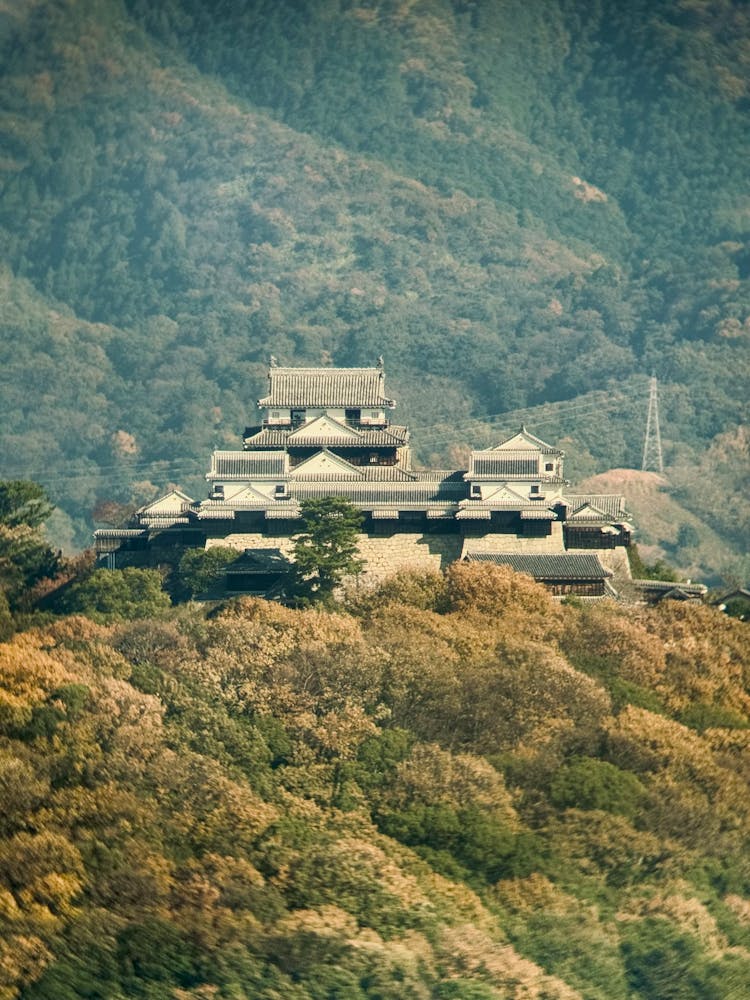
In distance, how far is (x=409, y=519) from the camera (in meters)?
48.9

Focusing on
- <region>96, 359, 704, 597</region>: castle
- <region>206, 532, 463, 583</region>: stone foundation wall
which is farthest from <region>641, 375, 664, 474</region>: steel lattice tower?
<region>206, 532, 463, 583</region>: stone foundation wall

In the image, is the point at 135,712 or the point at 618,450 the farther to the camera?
the point at 618,450

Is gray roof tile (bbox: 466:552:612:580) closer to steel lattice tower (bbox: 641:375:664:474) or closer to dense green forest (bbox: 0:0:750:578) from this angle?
dense green forest (bbox: 0:0:750:578)

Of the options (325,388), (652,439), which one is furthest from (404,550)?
(652,439)

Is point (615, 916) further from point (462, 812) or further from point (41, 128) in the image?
point (41, 128)

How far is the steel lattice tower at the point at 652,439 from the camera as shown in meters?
129

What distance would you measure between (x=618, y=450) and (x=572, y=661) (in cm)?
9100

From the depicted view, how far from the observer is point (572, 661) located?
140 feet

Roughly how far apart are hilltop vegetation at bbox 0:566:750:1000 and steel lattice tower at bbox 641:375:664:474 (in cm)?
8531

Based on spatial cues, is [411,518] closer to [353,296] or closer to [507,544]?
[507,544]

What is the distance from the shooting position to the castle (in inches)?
1897

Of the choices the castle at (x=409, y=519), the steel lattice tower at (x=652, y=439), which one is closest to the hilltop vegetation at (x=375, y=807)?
the castle at (x=409, y=519)

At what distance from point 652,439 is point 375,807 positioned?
99.2 meters

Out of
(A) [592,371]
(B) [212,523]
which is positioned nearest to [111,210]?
(A) [592,371]
